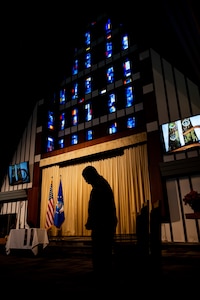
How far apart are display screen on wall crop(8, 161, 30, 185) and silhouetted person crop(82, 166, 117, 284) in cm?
705

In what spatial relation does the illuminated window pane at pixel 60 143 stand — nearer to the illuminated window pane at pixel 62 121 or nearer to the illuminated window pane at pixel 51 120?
the illuminated window pane at pixel 62 121

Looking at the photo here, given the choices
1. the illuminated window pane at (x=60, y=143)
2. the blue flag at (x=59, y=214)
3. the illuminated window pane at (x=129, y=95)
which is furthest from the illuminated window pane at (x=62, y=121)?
the blue flag at (x=59, y=214)

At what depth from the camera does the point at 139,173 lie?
6.33 meters

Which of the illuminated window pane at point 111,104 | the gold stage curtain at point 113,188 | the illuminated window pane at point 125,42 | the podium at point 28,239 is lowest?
the podium at point 28,239

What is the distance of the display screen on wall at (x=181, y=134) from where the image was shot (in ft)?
16.6

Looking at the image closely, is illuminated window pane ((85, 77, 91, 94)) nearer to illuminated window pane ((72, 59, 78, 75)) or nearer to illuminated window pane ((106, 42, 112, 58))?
illuminated window pane ((72, 59, 78, 75))

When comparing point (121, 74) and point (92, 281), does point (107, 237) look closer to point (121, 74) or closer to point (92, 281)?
point (92, 281)

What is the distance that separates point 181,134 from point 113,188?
110 inches

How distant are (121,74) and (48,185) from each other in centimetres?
517

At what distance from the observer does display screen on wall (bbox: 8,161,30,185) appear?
8.23 m

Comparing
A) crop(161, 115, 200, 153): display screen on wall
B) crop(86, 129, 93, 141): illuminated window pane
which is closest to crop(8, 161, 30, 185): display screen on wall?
crop(86, 129, 93, 141): illuminated window pane

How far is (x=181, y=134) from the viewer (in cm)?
525

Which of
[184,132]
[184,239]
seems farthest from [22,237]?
[184,132]

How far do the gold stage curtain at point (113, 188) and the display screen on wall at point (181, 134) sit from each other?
101 centimetres
